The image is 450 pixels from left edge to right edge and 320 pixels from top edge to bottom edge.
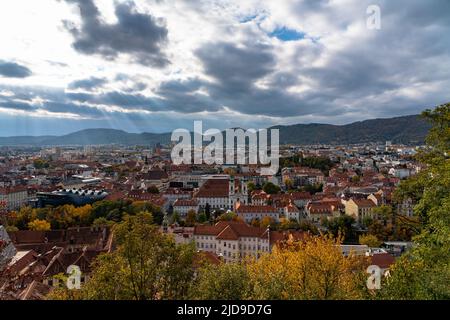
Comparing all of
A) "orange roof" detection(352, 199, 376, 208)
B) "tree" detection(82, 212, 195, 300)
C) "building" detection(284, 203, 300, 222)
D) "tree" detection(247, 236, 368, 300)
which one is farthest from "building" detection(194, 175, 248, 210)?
"tree" detection(82, 212, 195, 300)

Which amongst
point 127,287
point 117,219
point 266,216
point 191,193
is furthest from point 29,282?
point 191,193

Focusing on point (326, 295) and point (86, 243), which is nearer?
point (326, 295)

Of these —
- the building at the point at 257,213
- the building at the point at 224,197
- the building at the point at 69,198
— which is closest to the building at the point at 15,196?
the building at the point at 69,198

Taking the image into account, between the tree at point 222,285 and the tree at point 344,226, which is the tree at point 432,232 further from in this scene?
the tree at point 344,226

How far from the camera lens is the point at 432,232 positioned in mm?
10180

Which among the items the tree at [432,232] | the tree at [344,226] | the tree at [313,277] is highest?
the tree at [432,232]

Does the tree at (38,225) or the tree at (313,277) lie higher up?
the tree at (313,277)

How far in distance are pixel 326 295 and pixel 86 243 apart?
2682 centimetres

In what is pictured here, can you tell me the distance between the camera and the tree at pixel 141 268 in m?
7.30

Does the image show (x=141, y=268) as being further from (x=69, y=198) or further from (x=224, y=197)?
(x=224, y=197)

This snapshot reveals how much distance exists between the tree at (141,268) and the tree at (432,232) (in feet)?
15.3
